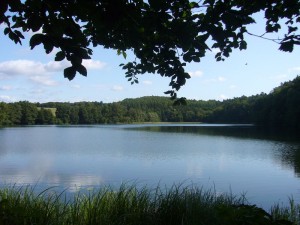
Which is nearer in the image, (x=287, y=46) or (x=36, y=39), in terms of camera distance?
(x=36, y=39)

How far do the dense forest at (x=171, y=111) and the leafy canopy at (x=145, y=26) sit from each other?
58544 mm

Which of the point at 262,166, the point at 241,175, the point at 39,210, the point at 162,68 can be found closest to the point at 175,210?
the point at 39,210

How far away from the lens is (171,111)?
75688 millimetres

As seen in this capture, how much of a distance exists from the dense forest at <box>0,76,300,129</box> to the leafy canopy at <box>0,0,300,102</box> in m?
58.5

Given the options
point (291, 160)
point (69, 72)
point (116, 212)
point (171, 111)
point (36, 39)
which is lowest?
point (291, 160)

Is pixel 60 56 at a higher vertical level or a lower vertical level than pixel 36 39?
lower

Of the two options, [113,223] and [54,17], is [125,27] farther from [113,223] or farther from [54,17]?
[113,223]

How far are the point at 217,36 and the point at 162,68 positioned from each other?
0.95 metres

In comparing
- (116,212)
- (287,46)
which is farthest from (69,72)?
(116,212)

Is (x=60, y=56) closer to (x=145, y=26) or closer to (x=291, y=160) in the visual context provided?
(x=145, y=26)

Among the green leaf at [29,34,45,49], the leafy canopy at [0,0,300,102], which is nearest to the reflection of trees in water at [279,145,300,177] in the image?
the leafy canopy at [0,0,300,102]

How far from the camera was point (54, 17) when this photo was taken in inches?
87.3

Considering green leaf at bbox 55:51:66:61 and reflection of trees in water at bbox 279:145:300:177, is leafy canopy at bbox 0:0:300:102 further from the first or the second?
reflection of trees in water at bbox 279:145:300:177

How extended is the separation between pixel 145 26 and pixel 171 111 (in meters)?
73.0
